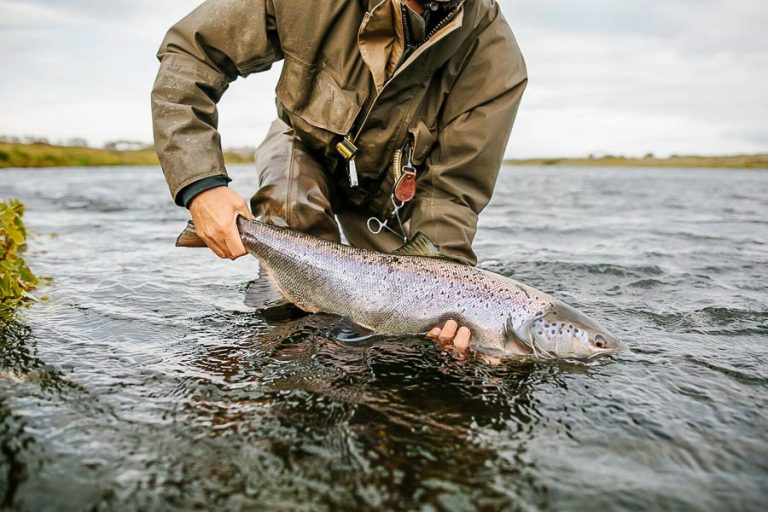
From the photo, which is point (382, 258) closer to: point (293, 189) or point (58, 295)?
point (293, 189)

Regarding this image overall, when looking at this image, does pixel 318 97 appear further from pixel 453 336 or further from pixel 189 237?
pixel 453 336

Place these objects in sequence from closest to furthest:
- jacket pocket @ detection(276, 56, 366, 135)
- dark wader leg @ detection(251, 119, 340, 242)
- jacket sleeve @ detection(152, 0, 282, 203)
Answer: jacket sleeve @ detection(152, 0, 282, 203) → jacket pocket @ detection(276, 56, 366, 135) → dark wader leg @ detection(251, 119, 340, 242)

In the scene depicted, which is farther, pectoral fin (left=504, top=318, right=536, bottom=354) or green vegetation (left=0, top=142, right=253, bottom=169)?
green vegetation (left=0, top=142, right=253, bottom=169)

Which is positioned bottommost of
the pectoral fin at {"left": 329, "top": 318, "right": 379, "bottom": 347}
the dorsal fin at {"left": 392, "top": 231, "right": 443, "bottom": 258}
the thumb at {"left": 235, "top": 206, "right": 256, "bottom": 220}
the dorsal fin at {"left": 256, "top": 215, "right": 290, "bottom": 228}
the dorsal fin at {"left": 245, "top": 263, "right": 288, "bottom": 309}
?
the pectoral fin at {"left": 329, "top": 318, "right": 379, "bottom": 347}

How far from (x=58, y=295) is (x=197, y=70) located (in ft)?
6.29

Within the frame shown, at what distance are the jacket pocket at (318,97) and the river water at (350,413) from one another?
133 centimetres

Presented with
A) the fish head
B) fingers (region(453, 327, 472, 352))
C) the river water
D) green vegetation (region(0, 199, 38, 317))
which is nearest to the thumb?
the river water

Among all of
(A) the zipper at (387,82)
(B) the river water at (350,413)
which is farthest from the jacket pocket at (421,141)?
(B) the river water at (350,413)

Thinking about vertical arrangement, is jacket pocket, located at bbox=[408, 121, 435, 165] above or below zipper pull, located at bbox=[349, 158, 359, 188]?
above

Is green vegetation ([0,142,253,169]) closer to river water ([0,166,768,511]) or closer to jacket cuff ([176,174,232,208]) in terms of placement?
jacket cuff ([176,174,232,208])

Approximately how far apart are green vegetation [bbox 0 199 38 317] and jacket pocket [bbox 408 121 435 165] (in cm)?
273

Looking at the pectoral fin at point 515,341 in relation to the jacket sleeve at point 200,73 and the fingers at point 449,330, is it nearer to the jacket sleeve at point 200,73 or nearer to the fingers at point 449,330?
the fingers at point 449,330

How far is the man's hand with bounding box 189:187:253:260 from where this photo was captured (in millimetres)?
3637

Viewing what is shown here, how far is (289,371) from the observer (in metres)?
3.13
